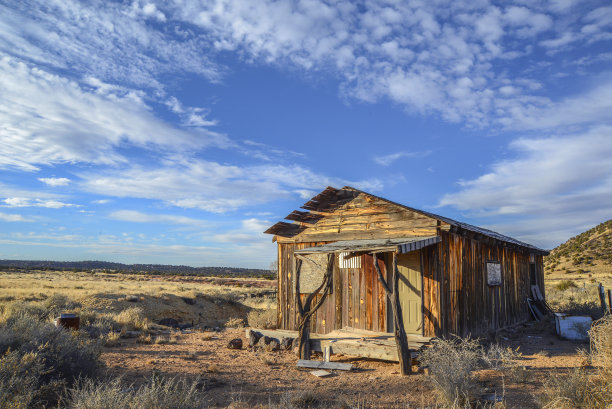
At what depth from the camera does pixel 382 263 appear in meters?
11.0

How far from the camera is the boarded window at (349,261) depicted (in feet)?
37.6

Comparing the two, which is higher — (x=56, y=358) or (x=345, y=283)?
(x=345, y=283)

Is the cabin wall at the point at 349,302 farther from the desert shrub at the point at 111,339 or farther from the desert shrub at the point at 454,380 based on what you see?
the desert shrub at the point at 111,339

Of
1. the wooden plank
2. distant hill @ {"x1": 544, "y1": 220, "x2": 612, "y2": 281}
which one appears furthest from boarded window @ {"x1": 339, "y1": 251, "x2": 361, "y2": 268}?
distant hill @ {"x1": 544, "y1": 220, "x2": 612, "y2": 281}

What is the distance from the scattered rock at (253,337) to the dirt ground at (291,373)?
0.27m

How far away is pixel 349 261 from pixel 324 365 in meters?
3.17

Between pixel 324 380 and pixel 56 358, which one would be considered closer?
pixel 56 358

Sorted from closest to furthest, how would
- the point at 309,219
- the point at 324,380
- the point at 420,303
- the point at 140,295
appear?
the point at 324,380 → the point at 420,303 → the point at 309,219 → the point at 140,295

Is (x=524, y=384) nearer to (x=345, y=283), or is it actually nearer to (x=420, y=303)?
(x=420, y=303)

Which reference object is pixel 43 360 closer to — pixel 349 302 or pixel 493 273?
pixel 349 302

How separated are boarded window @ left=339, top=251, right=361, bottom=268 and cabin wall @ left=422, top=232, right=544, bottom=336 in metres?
1.81

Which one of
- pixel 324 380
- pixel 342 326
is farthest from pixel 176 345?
pixel 324 380

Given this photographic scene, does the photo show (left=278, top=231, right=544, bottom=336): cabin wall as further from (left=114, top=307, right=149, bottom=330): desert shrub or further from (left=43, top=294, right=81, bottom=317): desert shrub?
(left=43, top=294, right=81, bottom=317): desert shrub

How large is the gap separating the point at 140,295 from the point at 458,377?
18.3m
